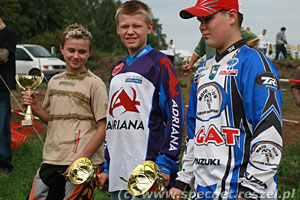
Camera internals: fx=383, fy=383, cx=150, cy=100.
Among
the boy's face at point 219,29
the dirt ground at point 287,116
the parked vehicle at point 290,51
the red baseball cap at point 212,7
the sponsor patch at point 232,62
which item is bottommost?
the dirt ground at point 287,116

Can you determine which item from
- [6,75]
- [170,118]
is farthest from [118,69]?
[6,75]

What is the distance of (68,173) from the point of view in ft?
9.26

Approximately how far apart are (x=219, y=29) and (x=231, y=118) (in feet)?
1.66

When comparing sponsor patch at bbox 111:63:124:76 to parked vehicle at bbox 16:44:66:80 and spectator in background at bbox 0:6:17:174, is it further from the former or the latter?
parked vehicle at bbox 16:44:66:80

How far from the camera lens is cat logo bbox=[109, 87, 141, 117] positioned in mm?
2563

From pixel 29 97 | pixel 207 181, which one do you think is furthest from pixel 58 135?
pixel 207 181

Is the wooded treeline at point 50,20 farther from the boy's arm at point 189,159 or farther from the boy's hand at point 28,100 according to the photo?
the boy's arm at point 189,159

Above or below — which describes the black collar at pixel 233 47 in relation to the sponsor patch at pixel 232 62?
above

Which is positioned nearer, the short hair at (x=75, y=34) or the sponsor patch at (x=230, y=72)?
the sponsor patch at (x=230, y=72)

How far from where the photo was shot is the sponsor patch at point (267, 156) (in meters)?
1.76

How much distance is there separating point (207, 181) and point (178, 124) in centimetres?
53

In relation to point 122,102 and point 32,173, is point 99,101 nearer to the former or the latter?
point 122,102

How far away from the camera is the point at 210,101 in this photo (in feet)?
6.75

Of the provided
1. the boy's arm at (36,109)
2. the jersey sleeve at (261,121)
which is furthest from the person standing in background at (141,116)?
the boy's arm at (36,109)
